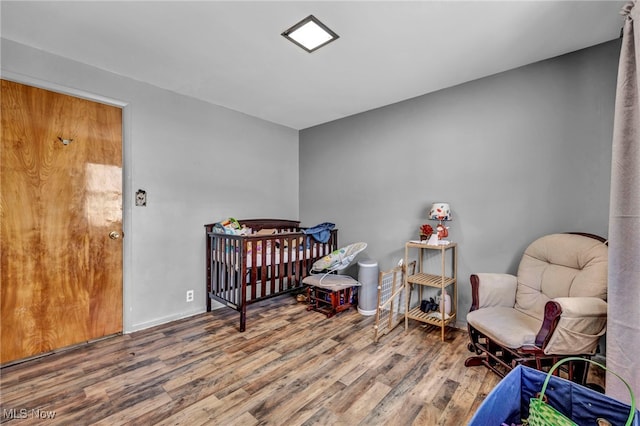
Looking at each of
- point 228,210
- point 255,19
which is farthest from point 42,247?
point 255,19

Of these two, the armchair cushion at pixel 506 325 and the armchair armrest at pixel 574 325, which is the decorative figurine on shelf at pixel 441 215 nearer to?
the armchair cushion at pixel 506 325

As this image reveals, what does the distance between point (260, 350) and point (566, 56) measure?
346 cm

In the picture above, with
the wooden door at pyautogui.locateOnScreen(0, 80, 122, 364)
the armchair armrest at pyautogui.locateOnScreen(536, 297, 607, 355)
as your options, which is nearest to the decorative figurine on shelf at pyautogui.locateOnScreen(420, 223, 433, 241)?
the armchair armrest at pyautogui.locateOnScreen(536, 297, 607, 355)

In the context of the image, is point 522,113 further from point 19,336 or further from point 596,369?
point 19,336

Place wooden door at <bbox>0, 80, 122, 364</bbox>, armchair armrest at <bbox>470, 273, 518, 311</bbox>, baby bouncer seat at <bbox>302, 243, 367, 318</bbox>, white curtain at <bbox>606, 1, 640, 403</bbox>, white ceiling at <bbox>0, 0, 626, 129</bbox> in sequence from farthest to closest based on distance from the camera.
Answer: baby bouncer seat at <bbox>302, 243, 367, 318</bbox>, armchair armrest at <bbox>470, 273, 518, 311</bbox>, wooden door at <bbox>0, 80, 122, 364</bbox>, white ceiling at <bbox>0, 0, 626, 129</bbox>, white curtain at <bbox>606, 1, 640, 403</bbox>

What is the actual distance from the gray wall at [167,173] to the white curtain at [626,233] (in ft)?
10.8

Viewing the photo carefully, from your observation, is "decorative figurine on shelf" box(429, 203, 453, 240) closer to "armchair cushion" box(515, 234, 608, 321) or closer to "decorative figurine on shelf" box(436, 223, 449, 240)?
"decorative figurine on shelf" box(436, 223, 449, 240)

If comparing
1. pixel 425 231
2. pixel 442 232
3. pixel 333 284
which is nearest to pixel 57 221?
pixel 333 284

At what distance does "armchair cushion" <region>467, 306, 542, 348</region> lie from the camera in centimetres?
174

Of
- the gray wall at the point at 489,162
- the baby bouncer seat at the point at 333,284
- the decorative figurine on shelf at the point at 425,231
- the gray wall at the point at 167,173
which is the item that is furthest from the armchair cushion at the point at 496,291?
the gray wall at the point at 167,173

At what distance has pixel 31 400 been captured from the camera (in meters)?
1.71

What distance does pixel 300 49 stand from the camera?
2162mm

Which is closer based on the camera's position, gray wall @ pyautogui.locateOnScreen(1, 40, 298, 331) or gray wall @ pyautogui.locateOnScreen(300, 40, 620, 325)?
gray wall @ pyautogui.locateOnScreen(300, 40, 620, 325)

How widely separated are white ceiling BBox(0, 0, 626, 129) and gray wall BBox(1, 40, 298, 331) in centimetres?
16
